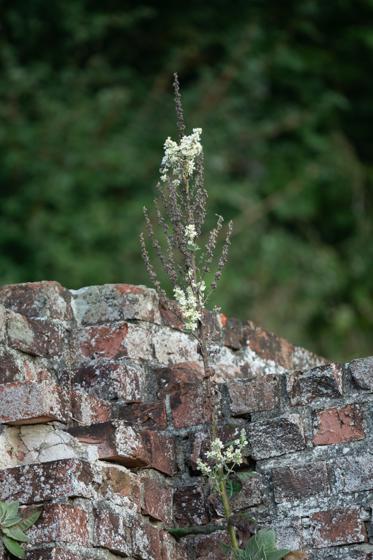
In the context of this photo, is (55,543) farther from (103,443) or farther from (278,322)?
(278,322)

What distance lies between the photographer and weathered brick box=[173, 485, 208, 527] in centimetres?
351

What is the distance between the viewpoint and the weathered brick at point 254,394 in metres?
3.52

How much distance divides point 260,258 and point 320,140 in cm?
116

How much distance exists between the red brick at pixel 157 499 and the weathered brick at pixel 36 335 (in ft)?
1.43

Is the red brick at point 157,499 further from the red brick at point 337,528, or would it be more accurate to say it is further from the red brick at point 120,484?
the red brick at point 337,528

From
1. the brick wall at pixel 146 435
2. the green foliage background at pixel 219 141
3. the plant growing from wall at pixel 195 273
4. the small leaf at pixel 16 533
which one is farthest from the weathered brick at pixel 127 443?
the green foliage background at pixel 219 141

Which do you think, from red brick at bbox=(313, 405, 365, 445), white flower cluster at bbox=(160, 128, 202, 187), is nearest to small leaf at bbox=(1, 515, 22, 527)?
red brick at bbox=(313, 405, 365, 445)

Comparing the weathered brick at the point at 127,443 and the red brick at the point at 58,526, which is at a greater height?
the weathered brick at the point at 127,443

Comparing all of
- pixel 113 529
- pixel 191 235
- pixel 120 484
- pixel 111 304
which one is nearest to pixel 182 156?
pixel 191 235

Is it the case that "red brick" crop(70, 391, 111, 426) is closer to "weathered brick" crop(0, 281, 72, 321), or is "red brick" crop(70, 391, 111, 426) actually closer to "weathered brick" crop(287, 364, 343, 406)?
"weathered brick" crop(0, 281, 72, 321)

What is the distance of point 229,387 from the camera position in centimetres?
359

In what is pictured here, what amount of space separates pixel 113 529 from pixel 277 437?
0.54m

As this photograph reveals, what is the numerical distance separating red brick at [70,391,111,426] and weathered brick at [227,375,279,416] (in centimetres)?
34

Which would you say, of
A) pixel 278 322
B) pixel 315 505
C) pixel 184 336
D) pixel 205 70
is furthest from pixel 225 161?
pixel 315 505
